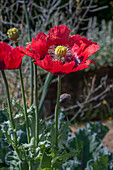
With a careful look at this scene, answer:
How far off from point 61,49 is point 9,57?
0.16 metres

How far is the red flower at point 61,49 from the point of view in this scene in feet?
2.18

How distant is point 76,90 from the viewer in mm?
3361

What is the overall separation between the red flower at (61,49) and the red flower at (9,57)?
0.04 metres

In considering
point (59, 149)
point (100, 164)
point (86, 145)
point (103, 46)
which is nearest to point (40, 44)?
point (59, 149)

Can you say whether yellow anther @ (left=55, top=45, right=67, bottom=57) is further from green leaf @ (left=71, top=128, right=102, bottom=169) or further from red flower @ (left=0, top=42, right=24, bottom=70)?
green leaf @ (left=71, top=128, right=102, bottom=169)

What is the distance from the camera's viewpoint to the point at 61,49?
26.8 inches

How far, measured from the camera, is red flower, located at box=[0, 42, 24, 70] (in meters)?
0.70

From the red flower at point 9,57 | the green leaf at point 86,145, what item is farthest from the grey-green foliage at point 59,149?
the red flower at point 9,57

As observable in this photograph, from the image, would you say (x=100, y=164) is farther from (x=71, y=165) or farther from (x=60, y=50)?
(x=60, y=50)

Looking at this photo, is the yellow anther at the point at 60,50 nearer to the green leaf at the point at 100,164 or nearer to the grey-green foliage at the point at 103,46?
the green leaf at the point at 100,164

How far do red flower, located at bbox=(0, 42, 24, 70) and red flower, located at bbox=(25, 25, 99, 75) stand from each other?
0.13ft

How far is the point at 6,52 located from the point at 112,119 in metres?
2.97

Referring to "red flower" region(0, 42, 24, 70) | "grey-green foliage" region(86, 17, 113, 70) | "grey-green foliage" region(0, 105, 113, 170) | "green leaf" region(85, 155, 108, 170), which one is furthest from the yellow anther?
"grey-green foliage" region(86, 17, 113, 70)

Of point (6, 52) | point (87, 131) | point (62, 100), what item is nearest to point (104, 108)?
point (87, 131)
